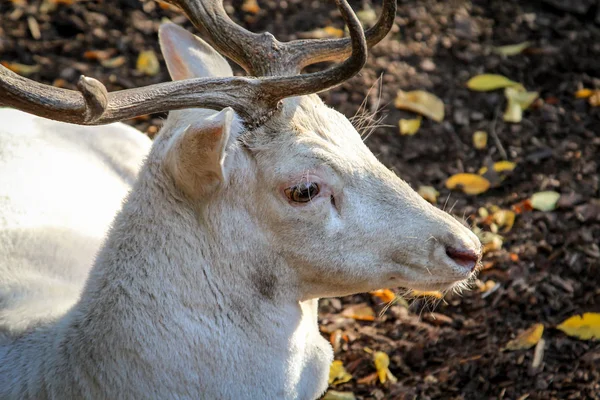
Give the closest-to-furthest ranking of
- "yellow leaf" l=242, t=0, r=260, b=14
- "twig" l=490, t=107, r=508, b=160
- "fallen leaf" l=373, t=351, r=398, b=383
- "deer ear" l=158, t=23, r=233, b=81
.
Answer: "deer ear" l=158, t=23, r=233, b=81
"fallen leaf" l=373, t=351, r=398, b=383
"twig" l=490, t=107, r=508, b=160
"yellow leaf" l=242, t=0, r=260, b=14

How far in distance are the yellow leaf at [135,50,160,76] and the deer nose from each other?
3.71 metres

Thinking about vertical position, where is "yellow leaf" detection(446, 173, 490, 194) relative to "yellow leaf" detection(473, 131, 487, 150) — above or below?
below

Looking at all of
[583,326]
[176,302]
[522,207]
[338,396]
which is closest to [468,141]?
[522,207]

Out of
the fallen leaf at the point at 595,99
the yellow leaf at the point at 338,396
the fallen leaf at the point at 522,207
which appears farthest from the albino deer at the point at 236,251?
the fallen leaf at the point at 595,99

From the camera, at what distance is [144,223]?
9.73ft

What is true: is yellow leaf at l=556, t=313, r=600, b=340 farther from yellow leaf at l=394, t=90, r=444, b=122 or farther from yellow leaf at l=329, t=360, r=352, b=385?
yellow leaf at l=394, t=90, r=444, b=122

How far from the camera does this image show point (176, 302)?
2.95 meters

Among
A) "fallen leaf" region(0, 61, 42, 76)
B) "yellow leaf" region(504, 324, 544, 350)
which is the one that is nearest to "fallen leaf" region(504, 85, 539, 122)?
"yellow leaf" region(504, 324, 544, 350)

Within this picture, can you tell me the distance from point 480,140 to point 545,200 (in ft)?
2.58

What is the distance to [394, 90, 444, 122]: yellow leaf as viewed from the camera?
5.71 metres

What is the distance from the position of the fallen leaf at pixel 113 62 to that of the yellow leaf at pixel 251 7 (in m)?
1.14

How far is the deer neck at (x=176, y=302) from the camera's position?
2.93 m

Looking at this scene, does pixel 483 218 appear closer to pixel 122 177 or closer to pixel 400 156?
pixel 400 156

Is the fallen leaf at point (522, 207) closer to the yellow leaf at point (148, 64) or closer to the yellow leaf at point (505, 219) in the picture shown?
the yellow leaf at point (505, 219)
